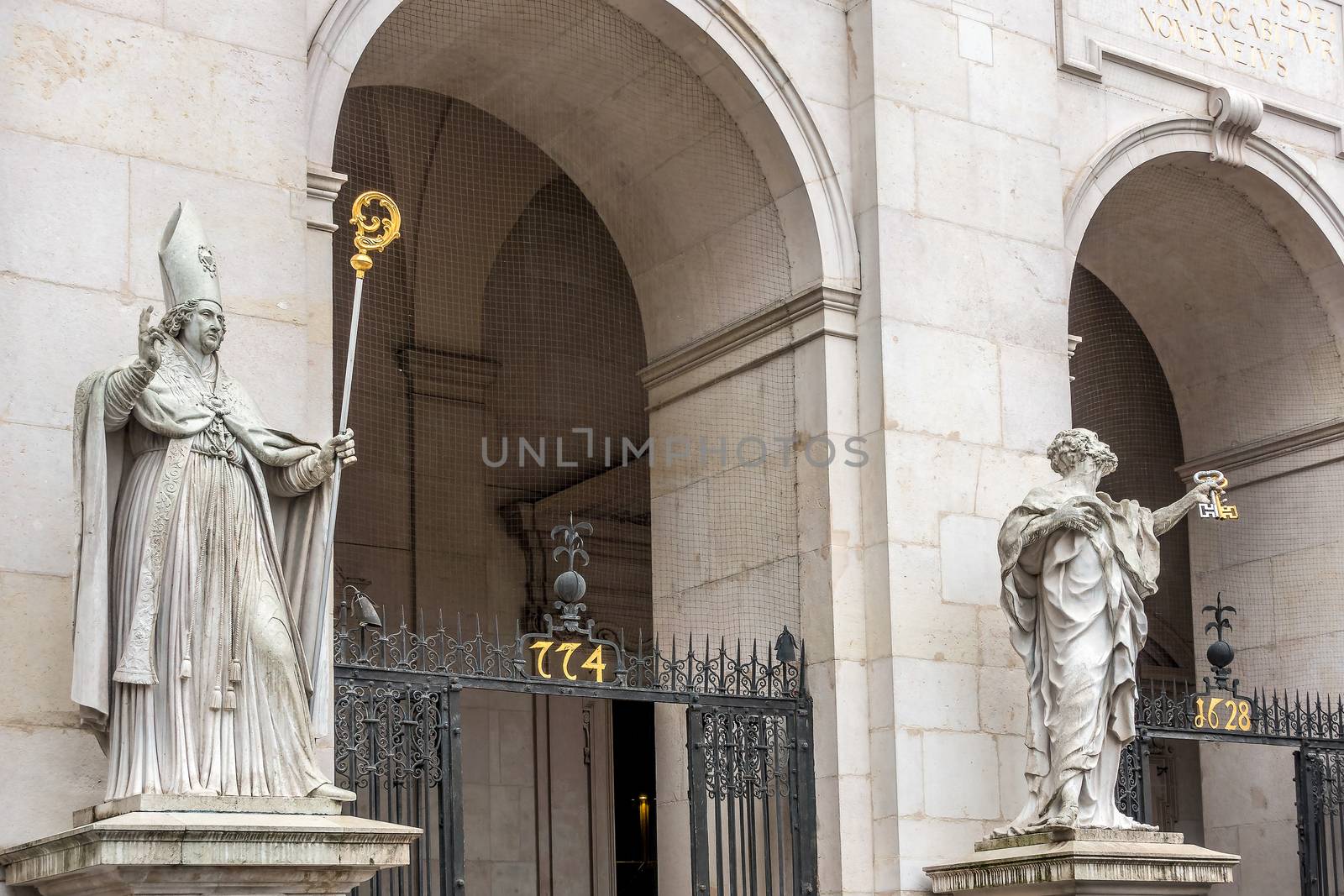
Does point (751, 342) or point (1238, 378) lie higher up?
point (1238, 378)

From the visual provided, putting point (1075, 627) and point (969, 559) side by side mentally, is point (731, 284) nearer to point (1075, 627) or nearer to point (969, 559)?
point (969, 559)

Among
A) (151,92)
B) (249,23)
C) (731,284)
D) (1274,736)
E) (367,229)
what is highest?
(249,23)

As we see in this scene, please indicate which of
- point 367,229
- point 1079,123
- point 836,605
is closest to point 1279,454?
point 1079,123

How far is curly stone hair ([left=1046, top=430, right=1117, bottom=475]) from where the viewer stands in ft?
34.9

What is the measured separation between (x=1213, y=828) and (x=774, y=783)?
15.3 feet

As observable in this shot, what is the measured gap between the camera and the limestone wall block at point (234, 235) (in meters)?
8.77

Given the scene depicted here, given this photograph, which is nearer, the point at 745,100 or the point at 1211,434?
the point at 745,100

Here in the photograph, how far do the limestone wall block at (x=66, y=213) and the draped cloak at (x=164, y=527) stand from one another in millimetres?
825

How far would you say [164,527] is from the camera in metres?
7.73

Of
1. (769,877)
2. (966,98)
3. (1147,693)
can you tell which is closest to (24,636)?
(769,877)

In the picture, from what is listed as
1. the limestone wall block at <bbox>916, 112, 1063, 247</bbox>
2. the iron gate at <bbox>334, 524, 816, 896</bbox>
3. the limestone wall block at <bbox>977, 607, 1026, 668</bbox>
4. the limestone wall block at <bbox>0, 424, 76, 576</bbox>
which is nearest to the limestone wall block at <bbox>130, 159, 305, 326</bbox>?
the limestone wall block at <bbox>0, 424, 76, 576</bbox>

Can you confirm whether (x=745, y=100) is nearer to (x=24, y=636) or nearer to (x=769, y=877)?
(x=769, y=877)

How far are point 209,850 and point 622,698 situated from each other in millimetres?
3456

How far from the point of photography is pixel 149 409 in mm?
7797
